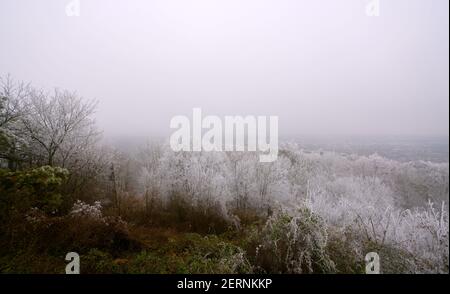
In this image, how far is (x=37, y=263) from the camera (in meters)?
4.82

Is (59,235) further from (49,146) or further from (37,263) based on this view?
(49,146)

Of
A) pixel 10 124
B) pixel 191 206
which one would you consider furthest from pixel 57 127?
pixel 191 206

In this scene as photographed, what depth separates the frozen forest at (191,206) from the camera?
488 cm

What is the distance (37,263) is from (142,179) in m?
6.70

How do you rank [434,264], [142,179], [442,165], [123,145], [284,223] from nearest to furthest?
[434,264], [284,223], [442,165], [123,145], [142,179]

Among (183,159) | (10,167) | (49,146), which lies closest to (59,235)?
(10,167)

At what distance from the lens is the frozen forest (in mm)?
4879

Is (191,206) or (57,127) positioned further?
(191,206)

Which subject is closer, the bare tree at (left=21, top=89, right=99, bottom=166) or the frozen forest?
the frozen forest

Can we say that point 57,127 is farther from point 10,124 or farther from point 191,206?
point 191,206

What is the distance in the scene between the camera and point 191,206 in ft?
33.0

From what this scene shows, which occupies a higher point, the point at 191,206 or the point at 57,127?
the point at 57,127

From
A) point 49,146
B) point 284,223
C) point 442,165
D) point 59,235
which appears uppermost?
point 49,146

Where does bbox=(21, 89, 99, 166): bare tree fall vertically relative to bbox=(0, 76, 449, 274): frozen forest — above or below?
above
